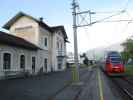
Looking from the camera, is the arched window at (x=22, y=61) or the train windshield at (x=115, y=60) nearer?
the arched window at (x=22, y=61)

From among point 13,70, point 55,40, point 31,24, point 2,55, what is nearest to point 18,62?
point 13,70

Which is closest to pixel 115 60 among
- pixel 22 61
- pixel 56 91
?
pixel 22 61

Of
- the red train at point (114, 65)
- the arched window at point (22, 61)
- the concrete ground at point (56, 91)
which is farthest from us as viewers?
the red train at point (114, 65)

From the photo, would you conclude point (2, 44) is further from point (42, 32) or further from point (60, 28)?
point (60, 28)

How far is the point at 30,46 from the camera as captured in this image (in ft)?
108

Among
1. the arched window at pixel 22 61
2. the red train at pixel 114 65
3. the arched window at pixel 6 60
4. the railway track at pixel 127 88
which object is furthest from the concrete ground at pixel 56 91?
the red train at pixel 114 65

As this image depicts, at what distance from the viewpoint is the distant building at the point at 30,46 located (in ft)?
90.8

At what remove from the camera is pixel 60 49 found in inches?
1897

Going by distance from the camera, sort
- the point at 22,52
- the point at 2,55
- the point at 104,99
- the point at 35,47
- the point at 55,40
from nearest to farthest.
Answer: the point at 104,99, the point at 2,55, the point at 22,52, the point at 35,47, the point at 55,40

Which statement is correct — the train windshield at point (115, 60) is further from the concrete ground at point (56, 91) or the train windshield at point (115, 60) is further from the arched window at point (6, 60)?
the arched window at point (6, 60)

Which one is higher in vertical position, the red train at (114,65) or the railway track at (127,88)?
the red train at (114,65)

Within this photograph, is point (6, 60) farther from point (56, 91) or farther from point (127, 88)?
point (127, 88)

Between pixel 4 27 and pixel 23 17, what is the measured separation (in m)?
4.06

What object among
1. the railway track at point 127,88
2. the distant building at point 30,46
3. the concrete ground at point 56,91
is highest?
the distant building at point 30,46
